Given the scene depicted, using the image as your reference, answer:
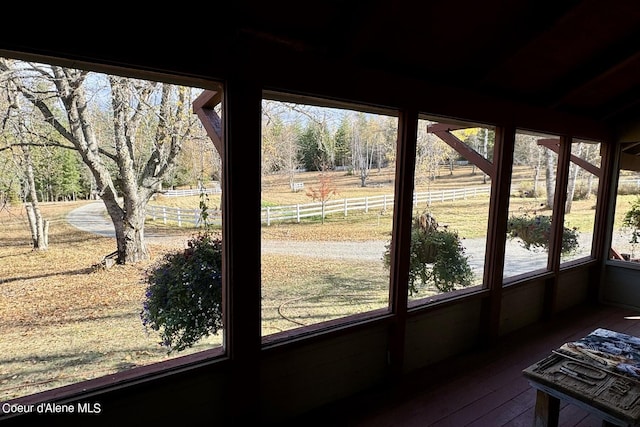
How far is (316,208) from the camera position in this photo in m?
2.67

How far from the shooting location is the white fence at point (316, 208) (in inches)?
79.5

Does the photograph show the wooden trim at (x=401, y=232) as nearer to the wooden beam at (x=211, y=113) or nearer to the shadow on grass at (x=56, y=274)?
the wooden beam at (x=211, y=113)

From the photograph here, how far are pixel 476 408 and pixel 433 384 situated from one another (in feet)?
1.19

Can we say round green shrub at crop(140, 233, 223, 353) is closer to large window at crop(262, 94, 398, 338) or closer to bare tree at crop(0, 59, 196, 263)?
bare tree at crop(0, 59, 196, 263)

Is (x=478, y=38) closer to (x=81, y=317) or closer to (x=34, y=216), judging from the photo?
(x=34, y=216)

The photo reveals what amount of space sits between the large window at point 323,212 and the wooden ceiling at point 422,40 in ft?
1.41

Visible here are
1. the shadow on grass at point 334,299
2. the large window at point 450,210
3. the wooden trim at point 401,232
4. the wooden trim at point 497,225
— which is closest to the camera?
the shadow on grass at point 334,299

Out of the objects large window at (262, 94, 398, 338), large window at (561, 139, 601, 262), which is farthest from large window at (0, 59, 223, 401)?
large window at (561, 139, 601, 262)

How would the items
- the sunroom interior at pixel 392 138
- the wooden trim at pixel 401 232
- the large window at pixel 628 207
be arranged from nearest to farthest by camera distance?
1. the sunroom interior at pixel 392 138
2. the wooden trim at pixel 401 232
3. the large window at pixel 628 207

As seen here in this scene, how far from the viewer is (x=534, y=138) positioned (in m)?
3.85

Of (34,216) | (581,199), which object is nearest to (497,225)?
(581,199)

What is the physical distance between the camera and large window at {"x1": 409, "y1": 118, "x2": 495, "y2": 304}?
3.04 meters

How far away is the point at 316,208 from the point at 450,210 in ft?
4.61

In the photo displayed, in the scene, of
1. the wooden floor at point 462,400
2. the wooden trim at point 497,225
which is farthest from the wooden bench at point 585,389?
the wooden trim at point 497,225
